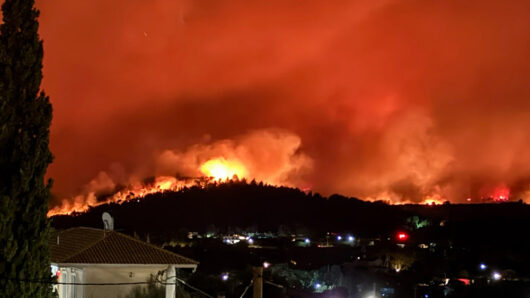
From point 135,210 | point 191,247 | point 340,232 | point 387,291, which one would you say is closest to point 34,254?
point 387,291

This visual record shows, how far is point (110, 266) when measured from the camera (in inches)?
814

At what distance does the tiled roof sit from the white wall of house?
0.71ft

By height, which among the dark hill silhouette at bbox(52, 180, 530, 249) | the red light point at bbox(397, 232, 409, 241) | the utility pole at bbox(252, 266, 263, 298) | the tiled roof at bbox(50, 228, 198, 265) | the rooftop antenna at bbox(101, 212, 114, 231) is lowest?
the utility pole at bbox(252, 266, 263, 298)

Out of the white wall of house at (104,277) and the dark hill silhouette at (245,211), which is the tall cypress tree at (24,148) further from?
the dark hill silhouette at (245,211)

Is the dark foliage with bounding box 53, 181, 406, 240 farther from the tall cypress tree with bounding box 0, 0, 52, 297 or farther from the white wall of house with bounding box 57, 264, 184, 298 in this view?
the tall cypress tree with bounding box 0, 0, 52, 297

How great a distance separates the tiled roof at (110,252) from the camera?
20.8 metres

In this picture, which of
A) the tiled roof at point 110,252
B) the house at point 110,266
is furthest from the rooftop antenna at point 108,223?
the house at point 110,266

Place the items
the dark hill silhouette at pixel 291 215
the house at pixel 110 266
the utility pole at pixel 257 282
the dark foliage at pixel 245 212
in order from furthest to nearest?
the dark foliage at pixel 245 212 → the dark hill silhouette at pixel 291 215 → the house at pixel 110 266 → the utility pole at pixel 257 282

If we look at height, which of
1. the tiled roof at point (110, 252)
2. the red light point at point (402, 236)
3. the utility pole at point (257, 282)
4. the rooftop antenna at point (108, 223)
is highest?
the red light point at point (402, 236)

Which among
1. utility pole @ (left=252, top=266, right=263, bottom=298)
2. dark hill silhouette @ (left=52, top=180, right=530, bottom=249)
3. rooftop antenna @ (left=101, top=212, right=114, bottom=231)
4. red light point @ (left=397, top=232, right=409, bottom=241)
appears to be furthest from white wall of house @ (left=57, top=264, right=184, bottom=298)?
red light point @ (left=397, top=232, right=409, bottom=241)

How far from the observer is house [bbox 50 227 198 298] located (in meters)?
20.5

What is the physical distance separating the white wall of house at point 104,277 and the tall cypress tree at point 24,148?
224 inches

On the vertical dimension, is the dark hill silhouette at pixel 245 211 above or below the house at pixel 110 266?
above

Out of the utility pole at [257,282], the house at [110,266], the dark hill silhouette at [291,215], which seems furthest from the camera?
the dark hill silhouette at [291,215]
